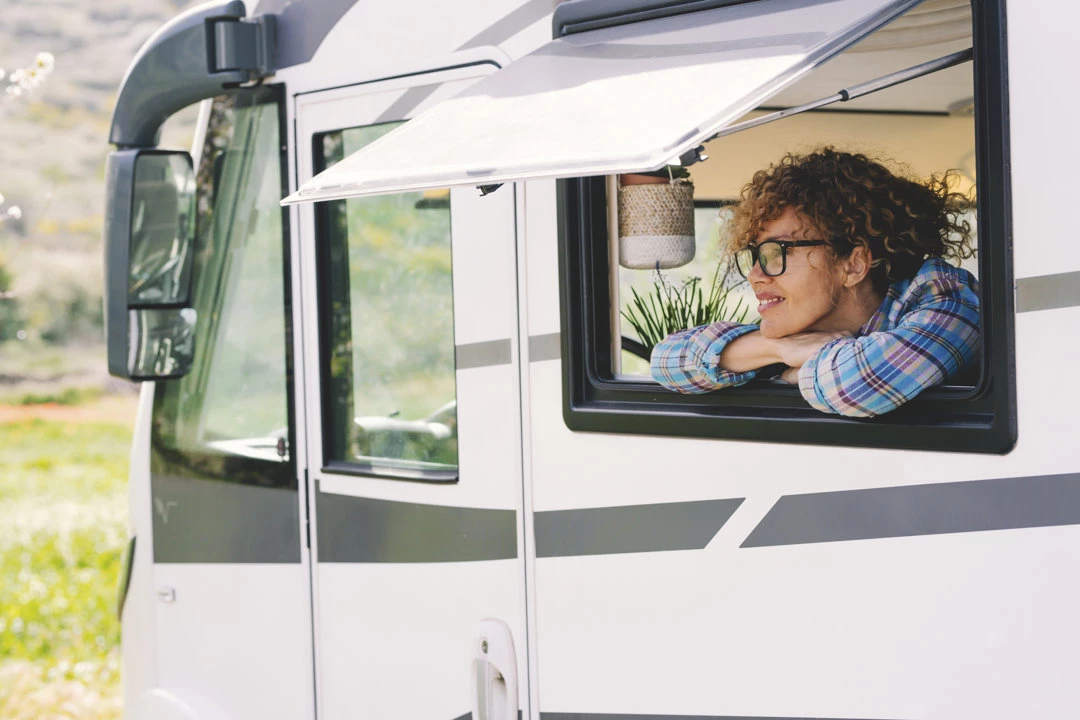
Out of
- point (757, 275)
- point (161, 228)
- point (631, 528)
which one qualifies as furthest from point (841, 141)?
point (161, 228)

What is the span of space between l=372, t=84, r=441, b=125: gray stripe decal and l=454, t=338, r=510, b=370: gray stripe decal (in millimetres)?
572

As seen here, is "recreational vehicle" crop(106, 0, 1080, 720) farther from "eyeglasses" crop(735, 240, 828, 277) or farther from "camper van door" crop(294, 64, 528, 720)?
"eyeglasses" crop(735, 240, 828, 277)

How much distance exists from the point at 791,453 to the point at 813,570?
0.21m

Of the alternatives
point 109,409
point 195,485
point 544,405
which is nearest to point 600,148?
point 544,405

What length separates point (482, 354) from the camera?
2.71m

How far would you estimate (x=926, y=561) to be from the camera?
6.57ft

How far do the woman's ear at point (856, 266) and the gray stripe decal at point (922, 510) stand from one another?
1.58 feet

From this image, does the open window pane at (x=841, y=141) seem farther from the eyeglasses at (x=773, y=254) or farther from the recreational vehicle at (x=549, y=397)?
the eyeglasses at (x=773, y=254)

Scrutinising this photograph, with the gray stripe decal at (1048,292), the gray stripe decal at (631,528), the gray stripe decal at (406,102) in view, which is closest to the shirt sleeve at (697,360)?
the gray stripe decal at (631,528)

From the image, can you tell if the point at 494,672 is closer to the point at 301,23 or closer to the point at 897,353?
the point at 897,353

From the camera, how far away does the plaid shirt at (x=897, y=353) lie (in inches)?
80.3

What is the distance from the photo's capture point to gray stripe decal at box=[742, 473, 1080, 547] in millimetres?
1858

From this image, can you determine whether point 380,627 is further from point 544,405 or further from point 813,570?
point 813,570

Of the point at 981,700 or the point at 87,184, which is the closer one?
the point at 981,700
